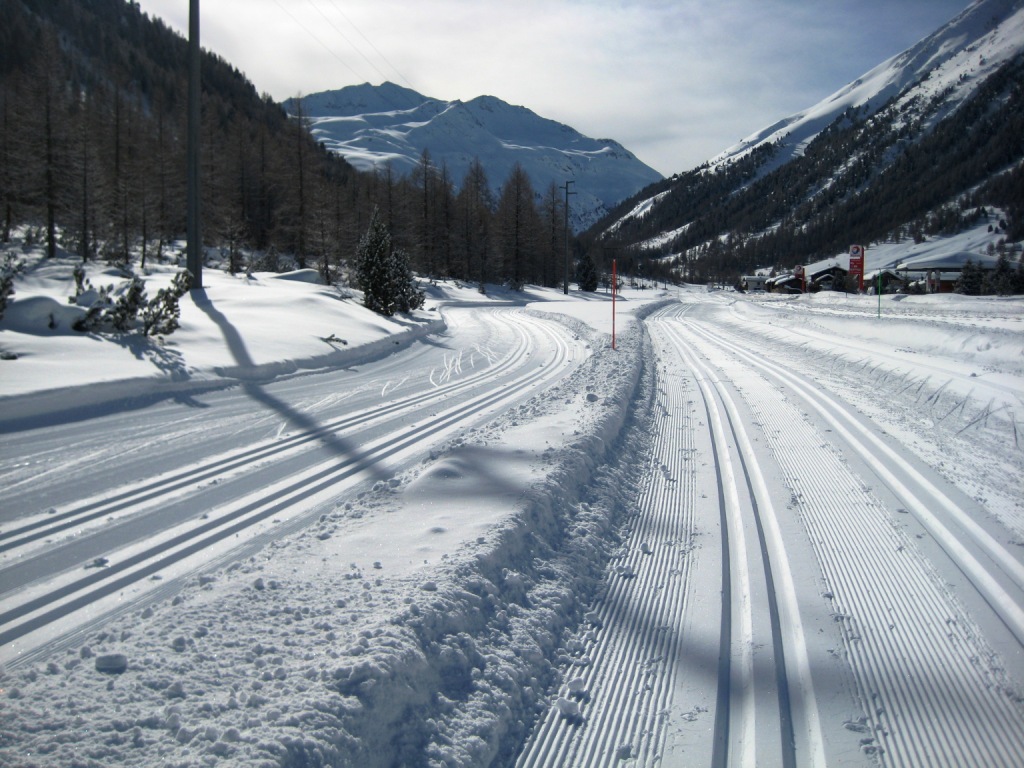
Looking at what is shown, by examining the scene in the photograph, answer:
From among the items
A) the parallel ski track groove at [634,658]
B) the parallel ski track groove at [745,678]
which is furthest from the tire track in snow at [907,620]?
the parallel ski track groove at [634,658]

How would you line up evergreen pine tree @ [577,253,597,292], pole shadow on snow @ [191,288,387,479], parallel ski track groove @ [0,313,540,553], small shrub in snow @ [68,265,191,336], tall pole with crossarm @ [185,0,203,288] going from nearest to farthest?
Answer: parallel ski track groove @ [0,313,540,553], pole shadow on snow @ [191,288,387,479], small shrub in snow @ [68,265,191,336], tall pole with crossarm @ [185,0,203,288], evergreen pine tree @ [577,253,597,292]

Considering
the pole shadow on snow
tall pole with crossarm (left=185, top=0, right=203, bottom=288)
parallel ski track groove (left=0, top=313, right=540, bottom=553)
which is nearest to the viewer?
parallel ski track groove (left=0, top=313, right=540, bottom=553)

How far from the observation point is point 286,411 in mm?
8781

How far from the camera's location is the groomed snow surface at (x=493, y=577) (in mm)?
2775

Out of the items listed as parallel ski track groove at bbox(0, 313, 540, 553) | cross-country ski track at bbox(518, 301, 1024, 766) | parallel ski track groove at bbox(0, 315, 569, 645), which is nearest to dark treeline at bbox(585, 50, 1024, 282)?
parallel ski track groove at bbox(0, 313, 540, 553)

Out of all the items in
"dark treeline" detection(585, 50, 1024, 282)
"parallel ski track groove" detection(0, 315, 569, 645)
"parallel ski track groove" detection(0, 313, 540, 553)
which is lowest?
"parallel ski track groove" detection(0, 315, 569, 645)

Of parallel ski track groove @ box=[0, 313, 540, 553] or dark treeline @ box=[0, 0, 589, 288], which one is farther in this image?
dark treeline @ box=[0, 0, 589, 288]

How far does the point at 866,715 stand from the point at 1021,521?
11.6 ft

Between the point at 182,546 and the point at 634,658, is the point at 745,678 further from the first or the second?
the point at 182,546

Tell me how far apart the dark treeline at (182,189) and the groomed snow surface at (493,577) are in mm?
27641

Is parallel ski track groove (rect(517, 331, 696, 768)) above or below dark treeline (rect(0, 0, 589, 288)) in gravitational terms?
below

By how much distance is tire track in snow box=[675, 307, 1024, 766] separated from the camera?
2.88 metres

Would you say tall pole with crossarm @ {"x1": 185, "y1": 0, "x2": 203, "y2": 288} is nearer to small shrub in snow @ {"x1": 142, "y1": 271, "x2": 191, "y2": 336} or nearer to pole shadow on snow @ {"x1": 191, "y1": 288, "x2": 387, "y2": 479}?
pole shadow on snow @ {"x1": 191, "y1": 288, "x2": 387, "y2": 479}

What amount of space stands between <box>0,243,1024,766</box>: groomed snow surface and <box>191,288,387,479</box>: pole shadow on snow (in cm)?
10
